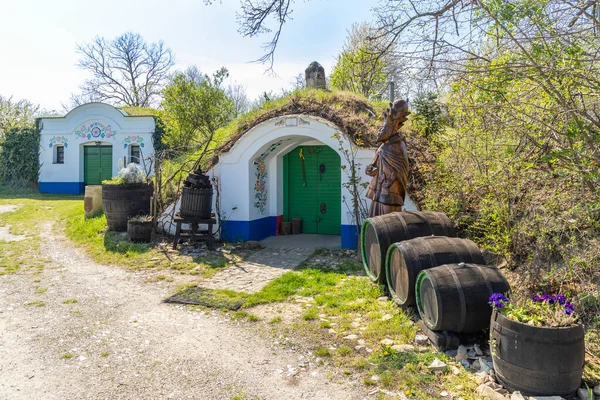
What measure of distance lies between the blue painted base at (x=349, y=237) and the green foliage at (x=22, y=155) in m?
18.1

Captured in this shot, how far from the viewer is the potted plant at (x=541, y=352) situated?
3131 mm

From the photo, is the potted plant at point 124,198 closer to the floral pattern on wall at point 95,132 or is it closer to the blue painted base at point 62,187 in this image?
the floral pattern on wall at point 95,132

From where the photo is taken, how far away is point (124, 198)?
397 inches

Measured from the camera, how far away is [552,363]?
3.13m

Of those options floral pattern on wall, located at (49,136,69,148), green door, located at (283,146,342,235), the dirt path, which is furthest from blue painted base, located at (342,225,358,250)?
floral pattern on wall, located at (49,136,69,148)

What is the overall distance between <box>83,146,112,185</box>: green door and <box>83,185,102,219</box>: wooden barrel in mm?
8508

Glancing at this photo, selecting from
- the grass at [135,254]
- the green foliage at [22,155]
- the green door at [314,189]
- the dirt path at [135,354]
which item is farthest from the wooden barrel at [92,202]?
the green foliage at [22,155]

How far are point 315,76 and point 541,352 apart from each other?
32.8ft

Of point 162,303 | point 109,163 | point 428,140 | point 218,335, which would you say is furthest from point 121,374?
point 109,163

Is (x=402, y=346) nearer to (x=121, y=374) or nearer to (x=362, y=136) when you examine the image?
(x=121, y=374)

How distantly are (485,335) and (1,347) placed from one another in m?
5.02

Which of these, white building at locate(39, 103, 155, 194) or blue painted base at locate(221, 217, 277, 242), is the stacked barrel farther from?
white building at locate(39, 103, 155, 194)

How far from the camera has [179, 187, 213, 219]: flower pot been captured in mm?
8945

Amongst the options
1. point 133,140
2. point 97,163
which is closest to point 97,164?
point 97,163
